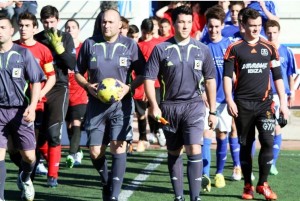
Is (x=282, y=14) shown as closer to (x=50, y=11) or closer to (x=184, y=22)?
(x=50, y=11)

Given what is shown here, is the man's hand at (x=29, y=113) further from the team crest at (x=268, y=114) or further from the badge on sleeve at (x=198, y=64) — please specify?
the team crest at (x=268, y=114)

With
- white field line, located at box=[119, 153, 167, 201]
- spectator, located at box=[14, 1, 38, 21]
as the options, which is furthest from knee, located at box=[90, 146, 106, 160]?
spectator, located at box=[14, 1, 38, 21]

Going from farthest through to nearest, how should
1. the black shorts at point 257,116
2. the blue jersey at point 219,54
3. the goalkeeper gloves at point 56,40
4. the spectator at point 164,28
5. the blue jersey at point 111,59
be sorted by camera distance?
the spectator at point 164,28, the blue jersey at point 219,54, the goalkeeper gloves at point 56,40, the black shorts at point 257,116, the blue jersey at point 111,59

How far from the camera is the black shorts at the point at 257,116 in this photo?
36.5 ft

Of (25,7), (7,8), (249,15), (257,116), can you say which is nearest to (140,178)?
(257,116)

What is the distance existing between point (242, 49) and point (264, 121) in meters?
0.88

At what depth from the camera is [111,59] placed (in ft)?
34.4

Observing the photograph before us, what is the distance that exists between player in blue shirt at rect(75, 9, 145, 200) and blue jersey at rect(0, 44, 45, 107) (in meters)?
0.62

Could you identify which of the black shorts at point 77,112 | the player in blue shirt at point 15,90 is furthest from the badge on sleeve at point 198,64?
the black shorts at point 77,112

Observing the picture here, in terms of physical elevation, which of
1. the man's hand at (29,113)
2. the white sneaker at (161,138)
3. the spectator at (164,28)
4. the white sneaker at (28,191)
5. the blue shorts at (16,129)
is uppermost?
the spectator at (164,28)

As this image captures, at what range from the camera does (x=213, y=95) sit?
10.4 m

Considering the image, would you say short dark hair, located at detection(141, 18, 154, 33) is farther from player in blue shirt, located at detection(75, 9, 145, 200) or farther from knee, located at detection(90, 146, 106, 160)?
knee, located at detection(90, 146, 106, 160)

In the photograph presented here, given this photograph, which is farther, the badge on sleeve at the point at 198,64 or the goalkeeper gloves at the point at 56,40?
the goalkeeper gloves at the point at 56,40

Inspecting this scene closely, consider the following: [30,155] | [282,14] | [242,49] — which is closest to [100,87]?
[30,155]
